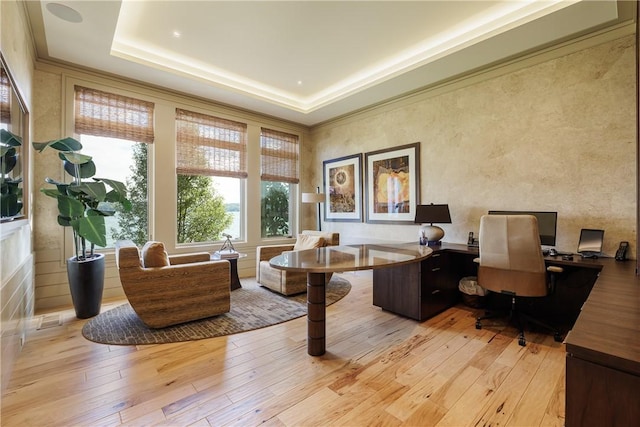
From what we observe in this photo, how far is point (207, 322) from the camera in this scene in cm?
289

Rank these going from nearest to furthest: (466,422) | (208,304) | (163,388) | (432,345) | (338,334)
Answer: (466,422) → (163,388) → (432,345) → (338,334) → (208,304)

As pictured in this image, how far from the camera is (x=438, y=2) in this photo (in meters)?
2.69

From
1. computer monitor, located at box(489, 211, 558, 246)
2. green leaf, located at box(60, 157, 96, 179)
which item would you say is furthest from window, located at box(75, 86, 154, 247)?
computer monitor, located at box(489, 211, 558, 246)

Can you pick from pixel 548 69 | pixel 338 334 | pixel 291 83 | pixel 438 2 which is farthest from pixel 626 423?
pixel 291 83

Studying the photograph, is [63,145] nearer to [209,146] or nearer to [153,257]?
[153,257]

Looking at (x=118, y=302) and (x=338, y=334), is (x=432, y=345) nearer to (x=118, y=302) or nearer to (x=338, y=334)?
(x=338, y=334)

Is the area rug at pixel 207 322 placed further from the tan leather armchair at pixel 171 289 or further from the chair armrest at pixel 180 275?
the chair armrest at pixel 180 275

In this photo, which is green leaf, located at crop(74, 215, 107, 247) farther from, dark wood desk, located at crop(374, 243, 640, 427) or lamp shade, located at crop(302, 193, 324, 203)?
dark wood desk, located at crop(374, 243, 640, 427)

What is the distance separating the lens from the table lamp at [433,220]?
11.5ft

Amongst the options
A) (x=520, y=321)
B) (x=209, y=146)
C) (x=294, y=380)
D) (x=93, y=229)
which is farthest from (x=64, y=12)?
(x=520, y=321)

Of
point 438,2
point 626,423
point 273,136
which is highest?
point 438,2

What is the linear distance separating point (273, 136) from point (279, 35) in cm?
239

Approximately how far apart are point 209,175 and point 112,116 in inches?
57.8

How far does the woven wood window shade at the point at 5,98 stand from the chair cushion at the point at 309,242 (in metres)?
3.06
